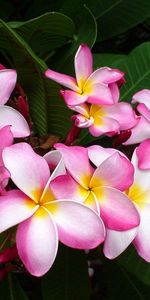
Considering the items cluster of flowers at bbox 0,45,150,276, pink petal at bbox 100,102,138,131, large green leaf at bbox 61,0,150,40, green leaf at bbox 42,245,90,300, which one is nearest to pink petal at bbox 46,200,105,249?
cluster of flowers at bbox 0,45,150,276

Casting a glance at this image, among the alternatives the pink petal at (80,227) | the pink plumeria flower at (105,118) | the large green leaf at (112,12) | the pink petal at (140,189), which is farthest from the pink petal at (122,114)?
the large green leaf at (112,12)

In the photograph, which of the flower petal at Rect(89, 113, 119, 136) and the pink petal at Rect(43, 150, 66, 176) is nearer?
the pink petal at Rect(43, 150, 66, 176)

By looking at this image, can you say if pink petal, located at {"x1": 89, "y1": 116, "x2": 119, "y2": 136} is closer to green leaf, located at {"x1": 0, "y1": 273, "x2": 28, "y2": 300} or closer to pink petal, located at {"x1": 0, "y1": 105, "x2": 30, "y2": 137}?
pink petal, located at {"x1": 0, "y1": 105, "x2": 30, "y2": 137}

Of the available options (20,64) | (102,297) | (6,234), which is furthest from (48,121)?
(102,297)

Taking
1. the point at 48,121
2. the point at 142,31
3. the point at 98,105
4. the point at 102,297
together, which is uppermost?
the point at 98,105

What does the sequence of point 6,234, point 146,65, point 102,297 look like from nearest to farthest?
1. point 6,234
2. point 146,65
3. point 102,297

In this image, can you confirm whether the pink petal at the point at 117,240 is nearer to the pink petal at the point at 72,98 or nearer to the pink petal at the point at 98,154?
the pink petal at the point at 98,154

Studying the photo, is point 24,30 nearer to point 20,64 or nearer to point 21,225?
point 20,64
